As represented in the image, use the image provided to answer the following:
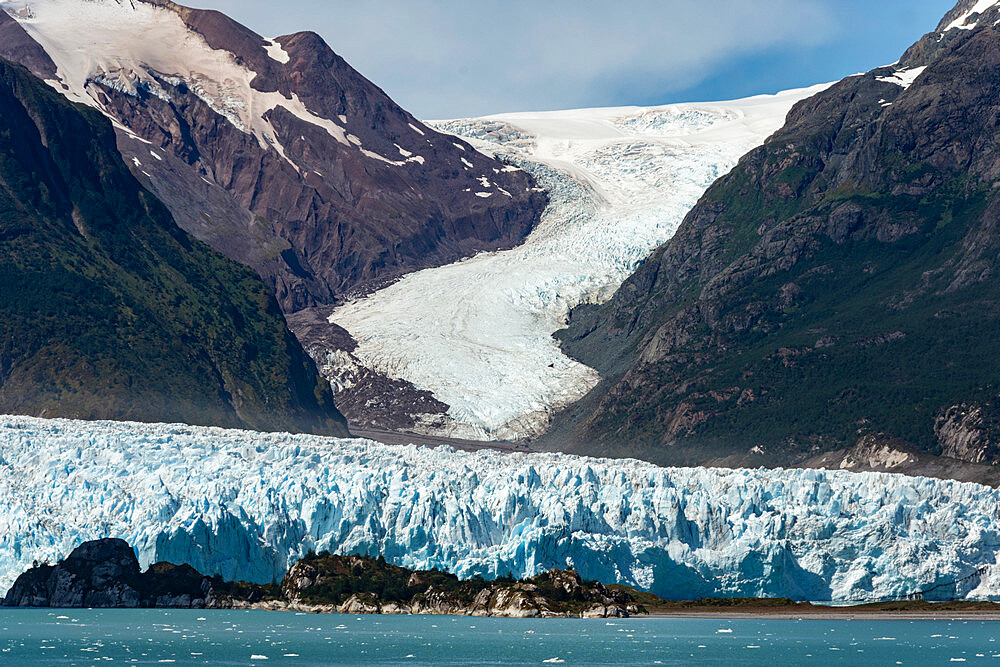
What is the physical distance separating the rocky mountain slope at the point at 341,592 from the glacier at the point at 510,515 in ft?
4.54

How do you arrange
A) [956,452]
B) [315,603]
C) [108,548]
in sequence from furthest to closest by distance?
[956,452], [315,603], [108,548]

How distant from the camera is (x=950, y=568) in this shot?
11238cm

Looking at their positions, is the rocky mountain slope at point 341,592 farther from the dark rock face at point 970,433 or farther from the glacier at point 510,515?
the dark rock face at point 970,433

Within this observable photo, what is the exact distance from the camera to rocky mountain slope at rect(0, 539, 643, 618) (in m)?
103

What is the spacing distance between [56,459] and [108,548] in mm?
9746

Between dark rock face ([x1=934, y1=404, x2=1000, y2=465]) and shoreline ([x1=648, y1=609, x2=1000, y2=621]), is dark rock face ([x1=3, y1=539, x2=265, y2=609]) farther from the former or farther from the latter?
dark rock face ([x1=934, y1=404, x2=1000, y2=465])

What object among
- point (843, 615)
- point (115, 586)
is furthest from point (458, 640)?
point (843, 615)

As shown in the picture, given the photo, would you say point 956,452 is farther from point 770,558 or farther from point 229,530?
point 229,530

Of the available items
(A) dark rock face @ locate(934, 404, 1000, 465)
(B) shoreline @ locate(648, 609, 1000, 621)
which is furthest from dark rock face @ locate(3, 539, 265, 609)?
(A) dark rock face @ locate(934, 404, 1000, 465)

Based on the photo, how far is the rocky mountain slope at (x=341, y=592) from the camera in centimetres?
10300

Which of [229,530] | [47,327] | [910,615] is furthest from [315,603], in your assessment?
[47,327]

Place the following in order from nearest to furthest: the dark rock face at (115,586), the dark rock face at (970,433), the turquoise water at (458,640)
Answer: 1. the turquoise water at (458,640)
2. the dark rock face at (115,586)
3. the dark rock face at (970,433)

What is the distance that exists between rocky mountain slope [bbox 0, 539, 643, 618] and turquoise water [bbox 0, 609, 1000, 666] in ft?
4.58

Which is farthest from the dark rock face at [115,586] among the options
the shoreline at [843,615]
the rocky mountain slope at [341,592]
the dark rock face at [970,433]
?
the dark rock face at [970,433]
